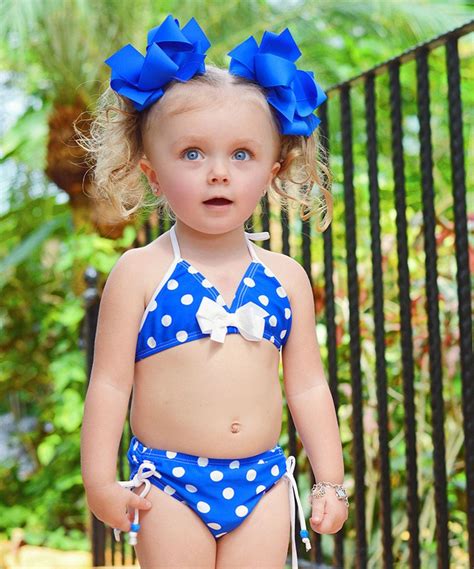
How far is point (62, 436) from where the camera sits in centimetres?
752

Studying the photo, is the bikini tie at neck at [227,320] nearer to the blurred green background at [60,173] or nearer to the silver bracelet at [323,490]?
the silver bracelet at [323,490]

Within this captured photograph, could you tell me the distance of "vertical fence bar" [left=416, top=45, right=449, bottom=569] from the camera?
8.85 feet

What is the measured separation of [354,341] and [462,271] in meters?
0.55

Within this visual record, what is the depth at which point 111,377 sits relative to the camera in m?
1.86

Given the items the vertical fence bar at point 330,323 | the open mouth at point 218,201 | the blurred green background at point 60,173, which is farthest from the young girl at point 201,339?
the blurred green background at point 60,173

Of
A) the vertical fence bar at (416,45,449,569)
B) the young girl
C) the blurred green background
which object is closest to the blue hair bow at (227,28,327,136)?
the young girl

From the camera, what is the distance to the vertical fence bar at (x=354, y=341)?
304 centimetres

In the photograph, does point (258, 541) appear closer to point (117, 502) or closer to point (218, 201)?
point (117, 502)

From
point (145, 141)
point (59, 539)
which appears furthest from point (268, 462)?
point (59, 539)

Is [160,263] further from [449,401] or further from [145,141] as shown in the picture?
[449,401]

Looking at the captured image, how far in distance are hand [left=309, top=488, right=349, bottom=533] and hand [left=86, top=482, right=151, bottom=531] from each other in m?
0.33

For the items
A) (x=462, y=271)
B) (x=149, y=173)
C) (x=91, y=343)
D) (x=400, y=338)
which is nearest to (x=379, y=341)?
(x=400, y=338)

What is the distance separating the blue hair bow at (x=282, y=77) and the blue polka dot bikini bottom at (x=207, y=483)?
648 mm

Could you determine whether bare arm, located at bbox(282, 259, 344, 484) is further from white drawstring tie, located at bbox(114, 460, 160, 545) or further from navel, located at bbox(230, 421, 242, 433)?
white drawstring tie, located at bbox(114, 460, 160, 545)
